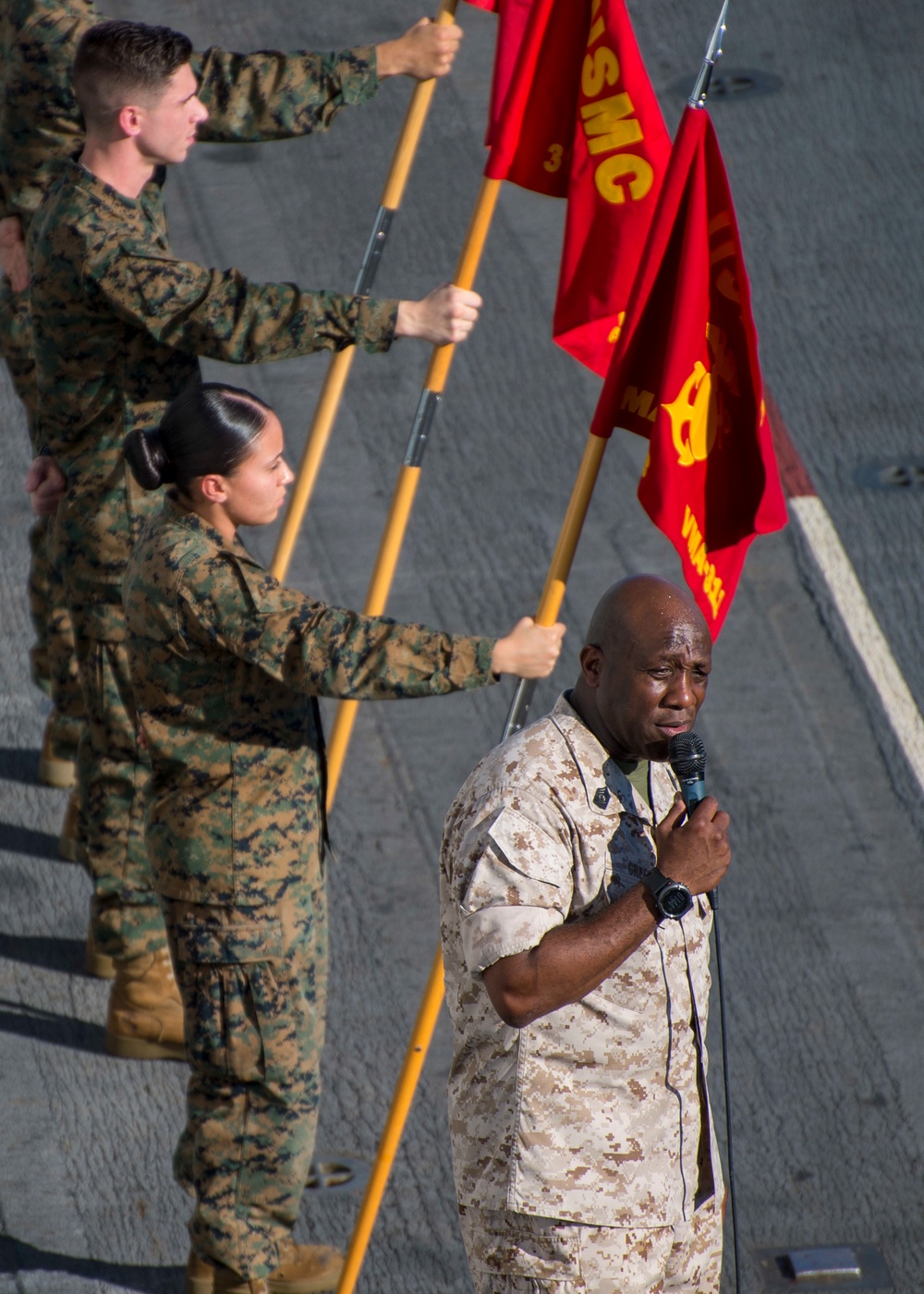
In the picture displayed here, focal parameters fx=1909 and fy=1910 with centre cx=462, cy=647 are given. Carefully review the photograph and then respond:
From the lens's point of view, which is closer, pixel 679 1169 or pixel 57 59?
pixel 679 1169

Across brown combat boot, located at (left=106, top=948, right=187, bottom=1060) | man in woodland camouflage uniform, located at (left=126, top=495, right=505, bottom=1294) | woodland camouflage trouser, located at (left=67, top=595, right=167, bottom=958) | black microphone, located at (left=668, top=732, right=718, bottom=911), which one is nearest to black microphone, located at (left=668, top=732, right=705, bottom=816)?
black microphone, located at (left=668, top=732, right=718, bottom=911)

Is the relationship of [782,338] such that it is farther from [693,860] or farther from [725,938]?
[693,860]

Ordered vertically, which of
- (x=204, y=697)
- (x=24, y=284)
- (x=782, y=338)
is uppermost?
(x=782, y=338)

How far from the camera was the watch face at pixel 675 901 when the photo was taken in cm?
340

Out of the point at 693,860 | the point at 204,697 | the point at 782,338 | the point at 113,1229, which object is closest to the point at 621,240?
the point at 204,697

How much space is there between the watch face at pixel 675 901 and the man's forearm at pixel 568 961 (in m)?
0.02

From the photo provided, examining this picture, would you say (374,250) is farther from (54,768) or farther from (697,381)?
(54,768)

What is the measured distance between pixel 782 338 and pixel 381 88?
3.15 m

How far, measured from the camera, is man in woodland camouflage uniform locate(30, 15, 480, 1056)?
5.17 metres

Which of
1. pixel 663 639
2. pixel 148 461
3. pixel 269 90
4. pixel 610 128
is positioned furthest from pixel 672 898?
pixel 269 90

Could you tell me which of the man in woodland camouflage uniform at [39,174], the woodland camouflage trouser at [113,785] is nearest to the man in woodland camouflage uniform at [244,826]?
the woodland camouflage trouser at [113,785]

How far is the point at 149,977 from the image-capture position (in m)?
5.77

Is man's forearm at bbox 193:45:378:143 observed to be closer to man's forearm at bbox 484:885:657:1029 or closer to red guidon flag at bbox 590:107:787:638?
red guidon flag at bbox 590:107:787:638

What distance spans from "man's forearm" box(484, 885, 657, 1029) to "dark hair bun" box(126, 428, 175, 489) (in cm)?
165
